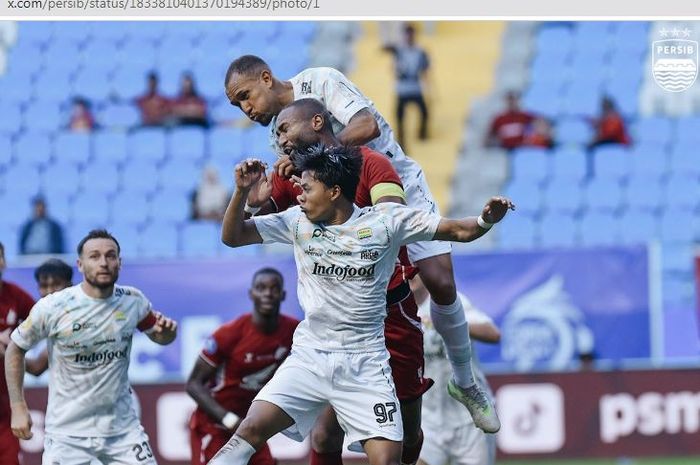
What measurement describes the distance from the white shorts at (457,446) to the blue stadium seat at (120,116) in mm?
10860

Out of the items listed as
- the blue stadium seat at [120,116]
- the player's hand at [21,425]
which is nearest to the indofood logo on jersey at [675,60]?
the blue stadium seat at [120,116]

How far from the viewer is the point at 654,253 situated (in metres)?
15.4

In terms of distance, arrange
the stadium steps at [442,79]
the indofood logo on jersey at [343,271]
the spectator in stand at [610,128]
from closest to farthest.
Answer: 1. the indofood logo on jersey at [343,271]
2. the spectator in stand at [610,128]
3. the stadium steps at [442,79]

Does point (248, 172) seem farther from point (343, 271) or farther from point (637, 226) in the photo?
point (637, 226)

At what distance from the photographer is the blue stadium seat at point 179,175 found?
757 inches

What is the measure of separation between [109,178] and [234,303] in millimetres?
5335

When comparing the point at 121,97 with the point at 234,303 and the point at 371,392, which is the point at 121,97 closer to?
the point at 234,303

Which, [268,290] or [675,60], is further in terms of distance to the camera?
[675,60]

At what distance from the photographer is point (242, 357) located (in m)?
10.3

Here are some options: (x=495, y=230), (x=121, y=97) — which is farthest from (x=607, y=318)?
(x=121, y=97)

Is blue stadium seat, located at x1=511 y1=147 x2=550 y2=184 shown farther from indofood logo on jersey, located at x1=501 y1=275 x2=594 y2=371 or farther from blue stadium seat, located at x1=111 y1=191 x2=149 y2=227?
blue stadium seat, located at x1=111 y1=191 x2=149 y2=227

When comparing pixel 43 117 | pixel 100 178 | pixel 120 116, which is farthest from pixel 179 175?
pixel 43 117

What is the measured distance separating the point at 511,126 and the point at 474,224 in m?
13.5

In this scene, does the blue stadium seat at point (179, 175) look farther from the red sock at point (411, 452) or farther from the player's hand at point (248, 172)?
the player's hand at point (248, 172)
